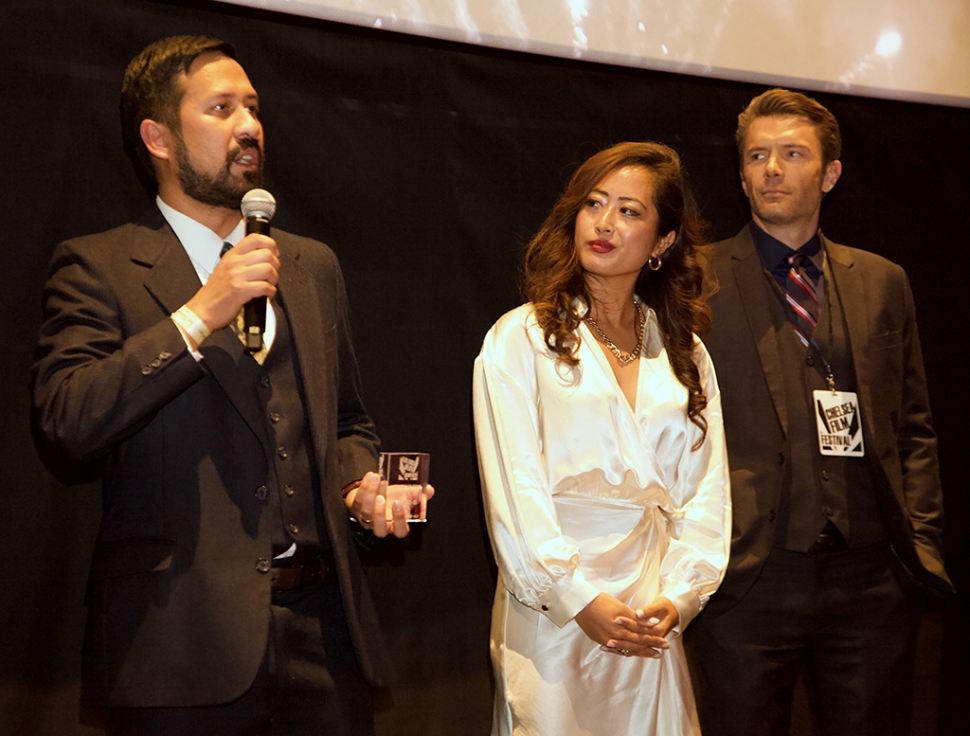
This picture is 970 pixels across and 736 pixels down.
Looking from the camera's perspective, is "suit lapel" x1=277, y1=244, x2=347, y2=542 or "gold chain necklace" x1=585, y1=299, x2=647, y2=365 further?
"gold chain necklace" x1=585, y1=299, x2=647, y2=365

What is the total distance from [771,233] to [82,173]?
215cm

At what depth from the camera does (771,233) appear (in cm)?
314

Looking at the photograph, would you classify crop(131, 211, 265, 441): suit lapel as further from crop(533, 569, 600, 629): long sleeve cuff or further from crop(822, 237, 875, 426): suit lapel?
crop(822, 237, 875, 426): suit lapel

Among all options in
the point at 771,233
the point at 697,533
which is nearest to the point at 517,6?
the point at 771,233

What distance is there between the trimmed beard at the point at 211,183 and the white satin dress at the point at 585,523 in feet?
2.41

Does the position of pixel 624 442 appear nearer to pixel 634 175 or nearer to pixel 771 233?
pixel 634 175

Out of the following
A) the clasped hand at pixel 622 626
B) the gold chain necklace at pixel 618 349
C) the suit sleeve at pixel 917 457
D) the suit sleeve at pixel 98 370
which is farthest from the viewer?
the suit sleeve at pixel 917 457

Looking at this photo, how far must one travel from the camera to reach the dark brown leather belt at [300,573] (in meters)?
2.01

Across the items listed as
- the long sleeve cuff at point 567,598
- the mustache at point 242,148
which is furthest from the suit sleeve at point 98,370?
the long sleeve cuff at point 567,598

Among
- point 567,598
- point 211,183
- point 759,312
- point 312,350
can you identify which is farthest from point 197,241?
point 759,312

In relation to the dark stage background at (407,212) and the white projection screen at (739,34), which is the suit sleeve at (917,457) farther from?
the white projection screen at (739,34)

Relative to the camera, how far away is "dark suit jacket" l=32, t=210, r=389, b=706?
187cm

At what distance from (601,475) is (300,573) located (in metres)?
0.78

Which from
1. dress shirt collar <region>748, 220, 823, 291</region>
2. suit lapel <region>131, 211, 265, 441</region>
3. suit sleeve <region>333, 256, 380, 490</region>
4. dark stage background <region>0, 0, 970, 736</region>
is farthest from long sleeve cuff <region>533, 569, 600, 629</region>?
dress shirt collar <region>748, 220, 823, 291</region>
